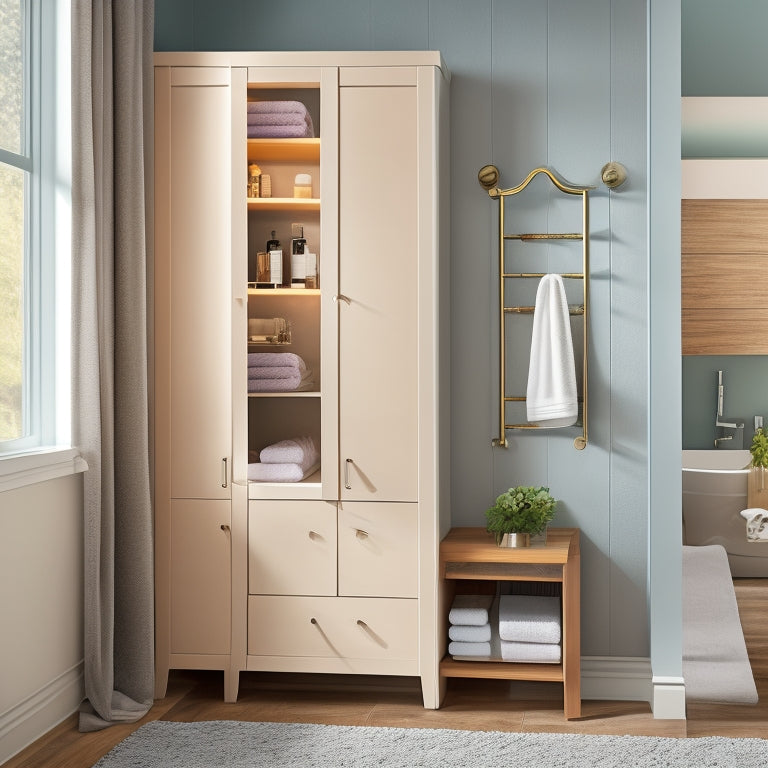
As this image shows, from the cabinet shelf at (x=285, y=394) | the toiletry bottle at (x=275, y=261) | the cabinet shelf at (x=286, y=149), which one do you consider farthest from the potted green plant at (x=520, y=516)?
the cabinet shelf at (x=286, y=149)

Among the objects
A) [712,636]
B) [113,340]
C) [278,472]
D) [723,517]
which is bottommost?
[712,636]

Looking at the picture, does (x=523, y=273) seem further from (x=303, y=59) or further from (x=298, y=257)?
(x=303, y=59)

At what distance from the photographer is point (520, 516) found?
3020mm

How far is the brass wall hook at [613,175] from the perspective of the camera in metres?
3.19

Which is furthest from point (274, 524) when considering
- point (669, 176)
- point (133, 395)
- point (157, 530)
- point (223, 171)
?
point (669, 176)

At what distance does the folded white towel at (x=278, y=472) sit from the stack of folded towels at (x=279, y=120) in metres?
1.10

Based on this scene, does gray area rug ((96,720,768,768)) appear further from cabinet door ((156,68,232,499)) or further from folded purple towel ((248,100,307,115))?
folded purple towel ((248,100,307,115))

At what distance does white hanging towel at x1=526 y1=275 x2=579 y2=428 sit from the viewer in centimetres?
316

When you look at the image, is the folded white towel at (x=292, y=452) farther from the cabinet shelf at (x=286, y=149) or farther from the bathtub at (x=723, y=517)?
the bathtub at (x=723, y=517)

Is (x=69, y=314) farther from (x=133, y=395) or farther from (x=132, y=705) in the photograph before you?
(x=132, y=705)

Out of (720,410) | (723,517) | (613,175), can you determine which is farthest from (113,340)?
(720,410)

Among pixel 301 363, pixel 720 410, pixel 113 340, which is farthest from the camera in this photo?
pixel 720 410

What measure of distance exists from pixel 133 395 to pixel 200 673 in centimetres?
113

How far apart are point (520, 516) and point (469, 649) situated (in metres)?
0.47
